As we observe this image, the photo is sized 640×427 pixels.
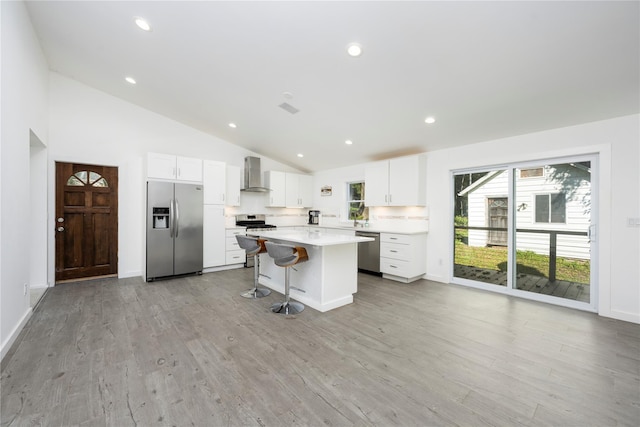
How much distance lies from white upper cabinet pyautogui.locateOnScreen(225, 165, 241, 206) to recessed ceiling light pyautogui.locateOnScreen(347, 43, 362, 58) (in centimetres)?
388

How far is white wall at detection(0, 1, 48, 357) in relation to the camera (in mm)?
2289

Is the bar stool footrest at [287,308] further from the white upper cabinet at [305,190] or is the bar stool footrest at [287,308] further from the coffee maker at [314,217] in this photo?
the white upper cabinet at [305,190]

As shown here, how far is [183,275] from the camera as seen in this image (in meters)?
4.93

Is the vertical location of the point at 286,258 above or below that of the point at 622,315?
above

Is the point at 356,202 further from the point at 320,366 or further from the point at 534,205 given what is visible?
the point at 320,366

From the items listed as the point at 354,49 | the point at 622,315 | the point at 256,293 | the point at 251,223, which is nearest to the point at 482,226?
the point at 622,315

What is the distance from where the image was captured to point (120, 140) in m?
4.83

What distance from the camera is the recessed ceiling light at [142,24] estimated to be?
2742mm

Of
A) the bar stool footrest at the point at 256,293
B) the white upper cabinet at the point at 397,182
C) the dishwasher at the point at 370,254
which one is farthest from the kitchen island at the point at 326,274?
the white upper cabinet at the point at 397,182

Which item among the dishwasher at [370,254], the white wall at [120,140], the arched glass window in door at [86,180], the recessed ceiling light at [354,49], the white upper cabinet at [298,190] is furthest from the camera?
the white upper cabinet at [298,190]

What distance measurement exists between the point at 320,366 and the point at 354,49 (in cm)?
294

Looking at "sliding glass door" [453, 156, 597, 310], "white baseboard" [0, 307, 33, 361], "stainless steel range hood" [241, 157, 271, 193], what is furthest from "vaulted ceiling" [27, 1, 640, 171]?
"white baseboard" [0, 307, 33, 361]

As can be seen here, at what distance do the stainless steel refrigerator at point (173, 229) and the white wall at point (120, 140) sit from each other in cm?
35

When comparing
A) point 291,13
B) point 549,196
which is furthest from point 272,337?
point 549,196
